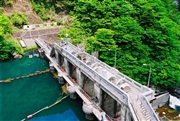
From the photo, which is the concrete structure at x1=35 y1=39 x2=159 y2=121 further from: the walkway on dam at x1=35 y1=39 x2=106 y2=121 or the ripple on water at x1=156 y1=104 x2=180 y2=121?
the ripple on water at x1=156 y1=104 x2=180 y2=121

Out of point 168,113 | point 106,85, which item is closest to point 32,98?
point 106,85

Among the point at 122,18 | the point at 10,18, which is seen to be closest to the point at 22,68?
the point at 10,18

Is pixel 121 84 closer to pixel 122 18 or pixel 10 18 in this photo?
pixel 122 18

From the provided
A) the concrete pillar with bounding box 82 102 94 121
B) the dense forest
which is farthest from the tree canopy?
the concrete pillar with bounding box 82 102 94 121

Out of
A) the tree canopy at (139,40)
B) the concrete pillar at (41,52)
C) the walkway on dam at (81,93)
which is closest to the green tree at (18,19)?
the concrete pillar at (41,52)

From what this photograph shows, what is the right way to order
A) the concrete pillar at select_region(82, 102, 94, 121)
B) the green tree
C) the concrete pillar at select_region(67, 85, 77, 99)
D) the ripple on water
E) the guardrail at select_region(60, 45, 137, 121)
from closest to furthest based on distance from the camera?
the guardrail at select_region(60, 45, 137, 121), the concrete pillar at select_region(82, 102, 94, 121), the concrete pillar at select_region(67, 85, 77, 99), the ripple on water, the green tree

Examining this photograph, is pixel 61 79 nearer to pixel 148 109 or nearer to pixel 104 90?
pixel 104 90
